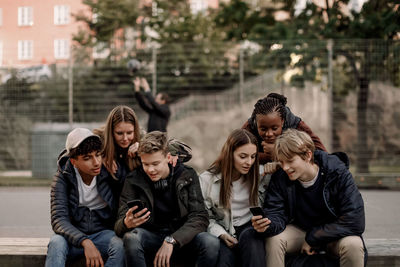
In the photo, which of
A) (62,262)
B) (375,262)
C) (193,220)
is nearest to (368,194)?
(375,262)

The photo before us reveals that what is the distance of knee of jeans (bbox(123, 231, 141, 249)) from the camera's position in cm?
331

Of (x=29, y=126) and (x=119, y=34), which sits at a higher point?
(x=119, y=34)

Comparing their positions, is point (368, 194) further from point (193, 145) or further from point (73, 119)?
point (73, 119)

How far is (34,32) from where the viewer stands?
14102 millimetres

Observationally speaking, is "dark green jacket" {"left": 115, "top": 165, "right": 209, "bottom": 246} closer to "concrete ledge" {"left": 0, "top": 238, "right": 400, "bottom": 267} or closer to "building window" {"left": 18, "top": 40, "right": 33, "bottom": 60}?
"concrete ledge" {"left": 0, "top": 238, "right": 400, "bottom": 267}

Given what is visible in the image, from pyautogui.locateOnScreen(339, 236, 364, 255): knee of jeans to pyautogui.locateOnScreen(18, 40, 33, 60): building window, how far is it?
9019 mm

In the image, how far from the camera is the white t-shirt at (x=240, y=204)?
367 centimetres

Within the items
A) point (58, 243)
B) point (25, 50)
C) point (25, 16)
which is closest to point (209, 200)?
point (58, 243)

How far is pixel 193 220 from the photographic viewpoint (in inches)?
137

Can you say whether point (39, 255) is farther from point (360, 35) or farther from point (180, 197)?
point (360, 35)

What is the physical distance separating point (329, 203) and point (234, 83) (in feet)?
26.1

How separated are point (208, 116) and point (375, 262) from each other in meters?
8.60

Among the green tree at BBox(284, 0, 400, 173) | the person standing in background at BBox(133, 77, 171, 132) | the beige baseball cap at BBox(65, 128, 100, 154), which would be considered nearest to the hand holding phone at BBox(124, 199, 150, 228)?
the beige baseball cap at BBox(65, 128, 100, 154)

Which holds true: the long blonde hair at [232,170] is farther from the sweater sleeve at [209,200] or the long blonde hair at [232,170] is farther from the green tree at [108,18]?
the green tree at [108,18]
